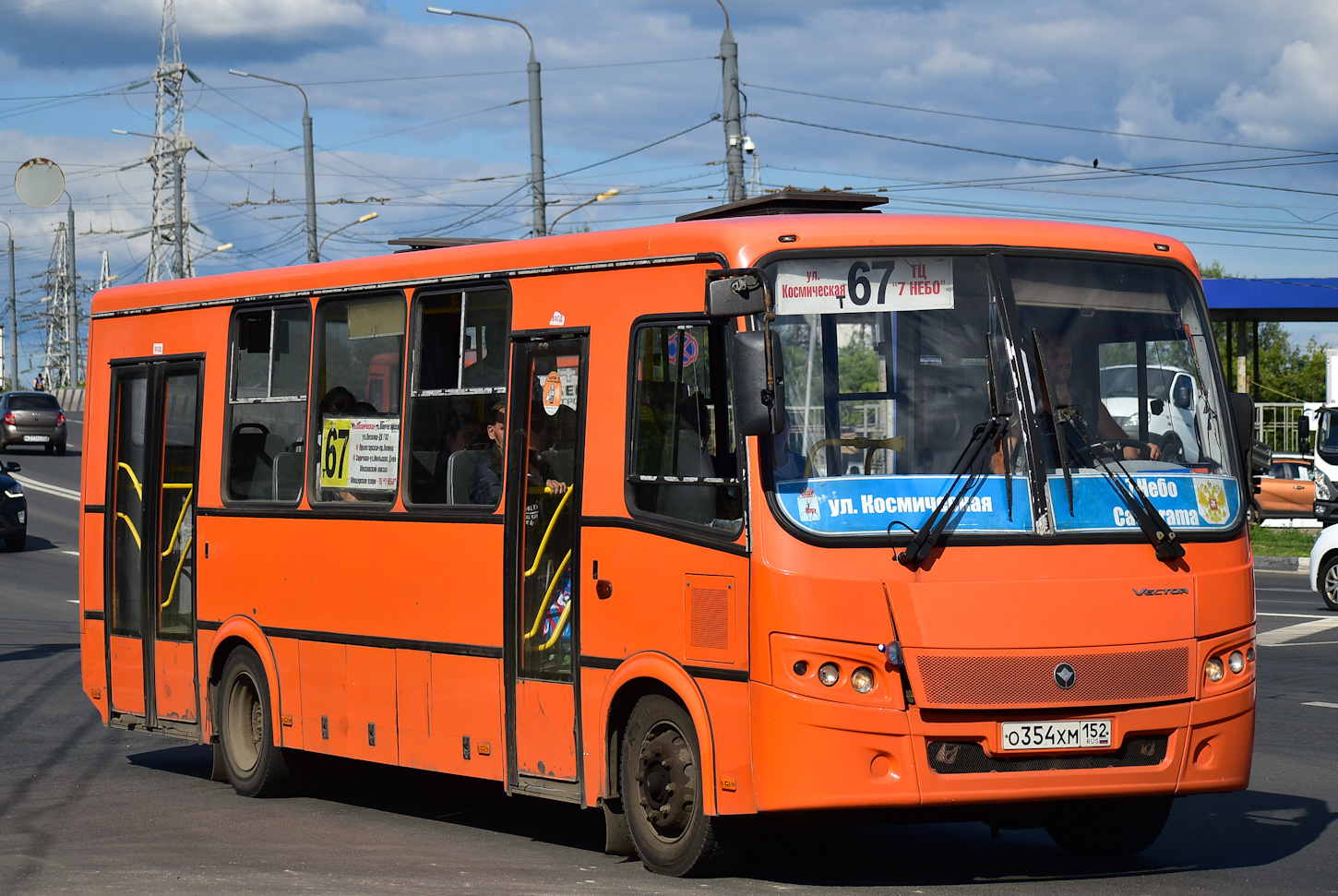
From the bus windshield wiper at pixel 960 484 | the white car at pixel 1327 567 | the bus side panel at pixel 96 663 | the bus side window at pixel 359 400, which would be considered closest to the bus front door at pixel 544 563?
the bus side window at pixel 359 400

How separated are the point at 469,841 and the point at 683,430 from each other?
264 cm

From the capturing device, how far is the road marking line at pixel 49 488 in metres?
40.3

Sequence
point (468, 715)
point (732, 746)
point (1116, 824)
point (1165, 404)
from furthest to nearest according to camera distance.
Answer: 1. point (468, 715)
2. point (1116, 824)
3. point (1165, 404)
4. point (732, 746)

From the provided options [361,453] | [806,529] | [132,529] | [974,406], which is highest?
[974,406]

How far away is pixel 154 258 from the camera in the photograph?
73.8 metres

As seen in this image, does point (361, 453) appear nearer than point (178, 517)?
Yes

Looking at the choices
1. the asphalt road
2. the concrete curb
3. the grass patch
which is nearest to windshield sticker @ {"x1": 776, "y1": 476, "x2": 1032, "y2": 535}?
the asphalt road

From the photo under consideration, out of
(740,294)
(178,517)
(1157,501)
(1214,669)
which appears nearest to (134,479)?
(178,517)

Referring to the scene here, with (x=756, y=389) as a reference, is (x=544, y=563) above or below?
below

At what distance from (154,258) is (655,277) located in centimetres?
6921

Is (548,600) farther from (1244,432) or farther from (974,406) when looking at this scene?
(1244,432)

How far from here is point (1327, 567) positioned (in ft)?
70.0

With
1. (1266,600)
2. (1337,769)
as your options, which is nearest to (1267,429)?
(1266,600)

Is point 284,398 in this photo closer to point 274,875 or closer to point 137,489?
point 137,489
